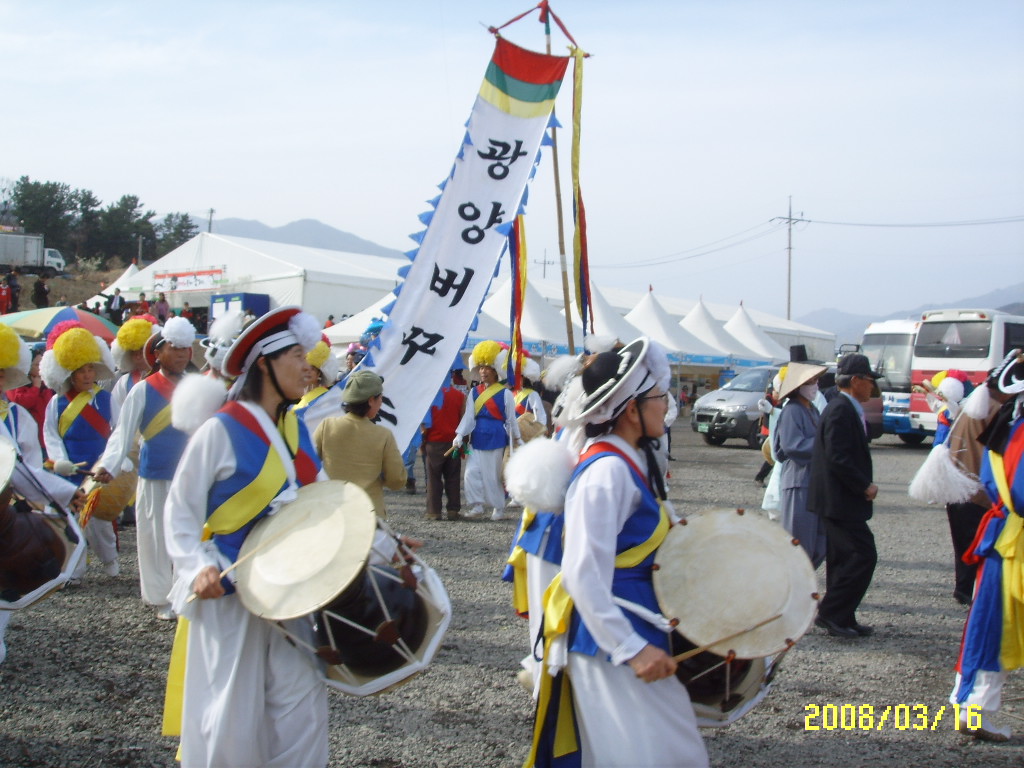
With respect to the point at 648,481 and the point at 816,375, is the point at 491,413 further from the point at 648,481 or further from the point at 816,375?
the point at 648,481

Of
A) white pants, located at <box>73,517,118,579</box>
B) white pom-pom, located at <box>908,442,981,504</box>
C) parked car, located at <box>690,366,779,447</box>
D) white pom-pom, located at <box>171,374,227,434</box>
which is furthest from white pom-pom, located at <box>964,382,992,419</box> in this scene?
parked car, located at <box>690,366,779,447</box>

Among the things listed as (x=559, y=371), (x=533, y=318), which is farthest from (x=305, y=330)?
(x=533, y=318)

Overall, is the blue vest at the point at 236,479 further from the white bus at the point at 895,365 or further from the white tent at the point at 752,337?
the white tent at the point at 752,337

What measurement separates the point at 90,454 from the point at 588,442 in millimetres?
4990

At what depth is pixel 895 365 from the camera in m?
21.3

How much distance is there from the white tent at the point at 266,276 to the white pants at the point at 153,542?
1744 centimetres

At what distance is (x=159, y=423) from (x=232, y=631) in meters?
3.13

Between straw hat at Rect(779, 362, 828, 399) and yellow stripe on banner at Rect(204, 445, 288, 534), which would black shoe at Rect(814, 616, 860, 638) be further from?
yellow stripe on banner at Rect(204, 445, 288, 534)

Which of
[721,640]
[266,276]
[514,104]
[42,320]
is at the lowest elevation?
[721,640]

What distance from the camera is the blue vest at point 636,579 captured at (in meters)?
2.59

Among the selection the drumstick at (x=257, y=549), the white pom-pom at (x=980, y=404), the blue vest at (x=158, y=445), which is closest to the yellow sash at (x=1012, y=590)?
the white pom-pom at (x=980, y=404)
